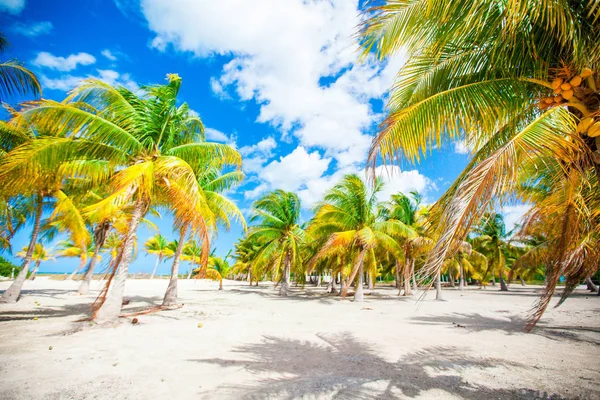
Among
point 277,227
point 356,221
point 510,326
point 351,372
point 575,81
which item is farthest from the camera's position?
point 277,227

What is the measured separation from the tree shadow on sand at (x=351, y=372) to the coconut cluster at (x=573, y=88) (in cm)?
365

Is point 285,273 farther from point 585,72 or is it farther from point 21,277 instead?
point 585,72

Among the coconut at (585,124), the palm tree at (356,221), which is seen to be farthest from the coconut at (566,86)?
the palm tree at (356,221)

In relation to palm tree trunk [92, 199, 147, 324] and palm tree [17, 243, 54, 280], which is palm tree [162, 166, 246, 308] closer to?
palm tree trunk [92, 199, 147, 324]

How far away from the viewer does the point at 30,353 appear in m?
4.67

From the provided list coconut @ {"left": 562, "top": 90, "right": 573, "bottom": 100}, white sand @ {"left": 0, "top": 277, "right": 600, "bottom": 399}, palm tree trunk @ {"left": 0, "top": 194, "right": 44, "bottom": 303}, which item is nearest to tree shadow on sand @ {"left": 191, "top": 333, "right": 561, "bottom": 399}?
white sand @ {"left": 0, "top": 277, "right": 600, "bottom": 399}

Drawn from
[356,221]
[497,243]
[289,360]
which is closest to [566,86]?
[289,360]

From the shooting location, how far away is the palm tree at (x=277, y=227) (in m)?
18.0

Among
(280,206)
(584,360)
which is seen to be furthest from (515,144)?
(280,206)

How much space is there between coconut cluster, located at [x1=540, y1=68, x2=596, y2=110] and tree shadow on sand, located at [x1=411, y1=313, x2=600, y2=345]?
689 centimetres

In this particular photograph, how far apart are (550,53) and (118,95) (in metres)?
8.91

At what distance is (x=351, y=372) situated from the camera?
4270mm

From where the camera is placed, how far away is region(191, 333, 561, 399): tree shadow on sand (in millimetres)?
3475

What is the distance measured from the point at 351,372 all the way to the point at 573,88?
4.63 metres
